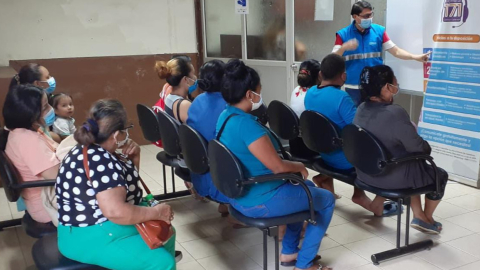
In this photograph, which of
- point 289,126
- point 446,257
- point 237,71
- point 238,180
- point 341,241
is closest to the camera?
point 238,180

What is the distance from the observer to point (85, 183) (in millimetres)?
1843

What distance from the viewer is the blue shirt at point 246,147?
7.07 ft

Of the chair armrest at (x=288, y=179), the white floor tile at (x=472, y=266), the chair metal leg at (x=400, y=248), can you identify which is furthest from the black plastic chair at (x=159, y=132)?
the white floor tile at (x=472, y=266)

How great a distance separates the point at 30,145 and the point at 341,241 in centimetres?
191

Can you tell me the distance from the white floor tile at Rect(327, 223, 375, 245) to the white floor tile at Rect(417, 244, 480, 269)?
1.27ft

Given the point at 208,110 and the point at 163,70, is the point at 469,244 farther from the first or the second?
the point at 163,70

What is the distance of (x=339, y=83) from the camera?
10.1 ft

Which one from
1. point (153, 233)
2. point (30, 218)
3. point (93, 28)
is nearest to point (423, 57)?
point (153, 233)

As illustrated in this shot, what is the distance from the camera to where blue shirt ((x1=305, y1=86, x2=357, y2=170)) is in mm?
2992

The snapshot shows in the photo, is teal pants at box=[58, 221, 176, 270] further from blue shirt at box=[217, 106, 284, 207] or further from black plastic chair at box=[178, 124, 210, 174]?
black plastic chair at box=[178, 124, 210, 174]

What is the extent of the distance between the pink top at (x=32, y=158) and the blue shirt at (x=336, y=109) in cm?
163

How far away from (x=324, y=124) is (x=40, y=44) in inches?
157

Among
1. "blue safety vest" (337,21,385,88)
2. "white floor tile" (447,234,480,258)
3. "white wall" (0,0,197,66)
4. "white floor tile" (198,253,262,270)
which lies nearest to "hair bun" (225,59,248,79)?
"white floor tile" (198,253,262,270)

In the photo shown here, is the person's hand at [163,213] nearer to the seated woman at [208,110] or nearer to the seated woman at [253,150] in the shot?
the seated woman at [253,150]
